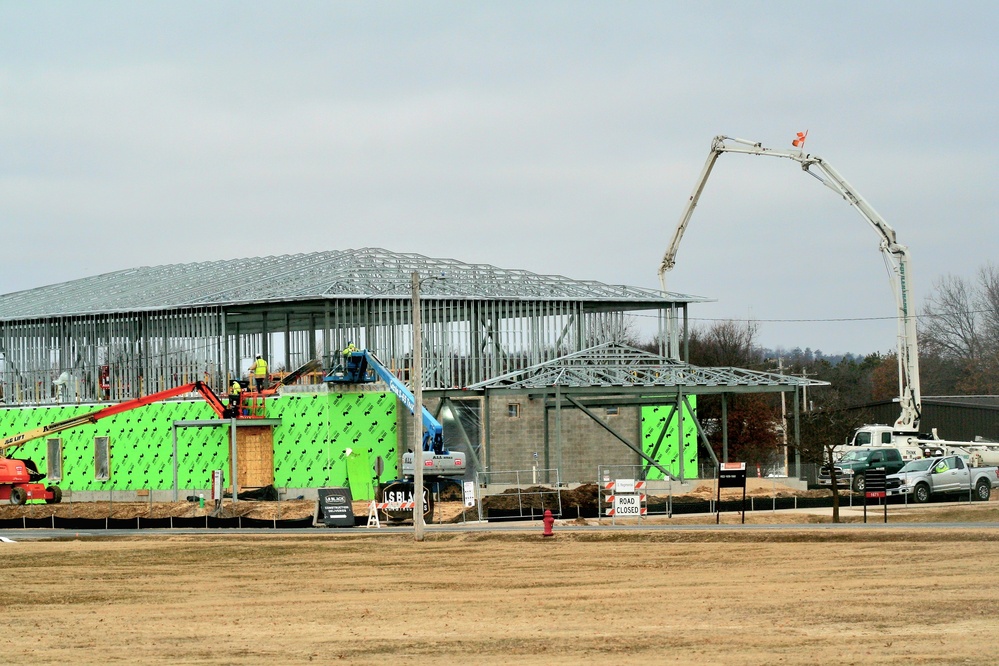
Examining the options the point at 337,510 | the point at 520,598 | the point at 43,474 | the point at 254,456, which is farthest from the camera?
the point at 43,474

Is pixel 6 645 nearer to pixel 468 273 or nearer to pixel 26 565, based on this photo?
pixel 26 565

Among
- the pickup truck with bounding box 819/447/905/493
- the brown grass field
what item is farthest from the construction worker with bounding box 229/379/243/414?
the pickup truck with bounding box 819/447/905/493

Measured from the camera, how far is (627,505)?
42656mm

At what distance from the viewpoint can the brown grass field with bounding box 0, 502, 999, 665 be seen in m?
19.7

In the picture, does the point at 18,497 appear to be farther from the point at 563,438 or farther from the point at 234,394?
the point at 563,438

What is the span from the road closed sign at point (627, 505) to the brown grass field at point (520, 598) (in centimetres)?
246

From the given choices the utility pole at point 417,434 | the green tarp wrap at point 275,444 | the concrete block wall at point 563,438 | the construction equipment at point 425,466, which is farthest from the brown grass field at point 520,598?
the concrete block wall at point 563,438

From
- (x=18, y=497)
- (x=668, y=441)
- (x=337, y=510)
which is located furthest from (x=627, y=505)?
(x=18, y=497)

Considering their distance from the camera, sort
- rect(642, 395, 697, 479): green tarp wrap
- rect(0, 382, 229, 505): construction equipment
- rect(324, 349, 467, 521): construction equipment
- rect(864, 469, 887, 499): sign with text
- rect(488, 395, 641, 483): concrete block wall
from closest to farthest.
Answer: rect(864, 469, 887, 499): sign with text < rect(324, 349, 467, 521): construction equipment < rect(0, 382, 229, 505): construction equipment < rect(488, 395, 641, 483): concrete block wall < rect(642, 395, 697, 479): green tarp wrap

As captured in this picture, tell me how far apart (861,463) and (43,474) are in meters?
31.7

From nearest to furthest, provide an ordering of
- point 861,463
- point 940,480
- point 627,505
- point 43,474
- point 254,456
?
point 627,505 → point 940,480 → point 254,456 → point 861,463 → point 43,474

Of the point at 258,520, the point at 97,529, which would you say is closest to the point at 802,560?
the point at 258,520

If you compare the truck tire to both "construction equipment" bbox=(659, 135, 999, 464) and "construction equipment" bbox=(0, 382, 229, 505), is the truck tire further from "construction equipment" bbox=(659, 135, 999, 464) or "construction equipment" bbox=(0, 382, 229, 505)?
"construction equipment" bbox=(659, 135, 999, 464)

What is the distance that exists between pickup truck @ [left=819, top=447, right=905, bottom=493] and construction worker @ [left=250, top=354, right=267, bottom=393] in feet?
70.2
